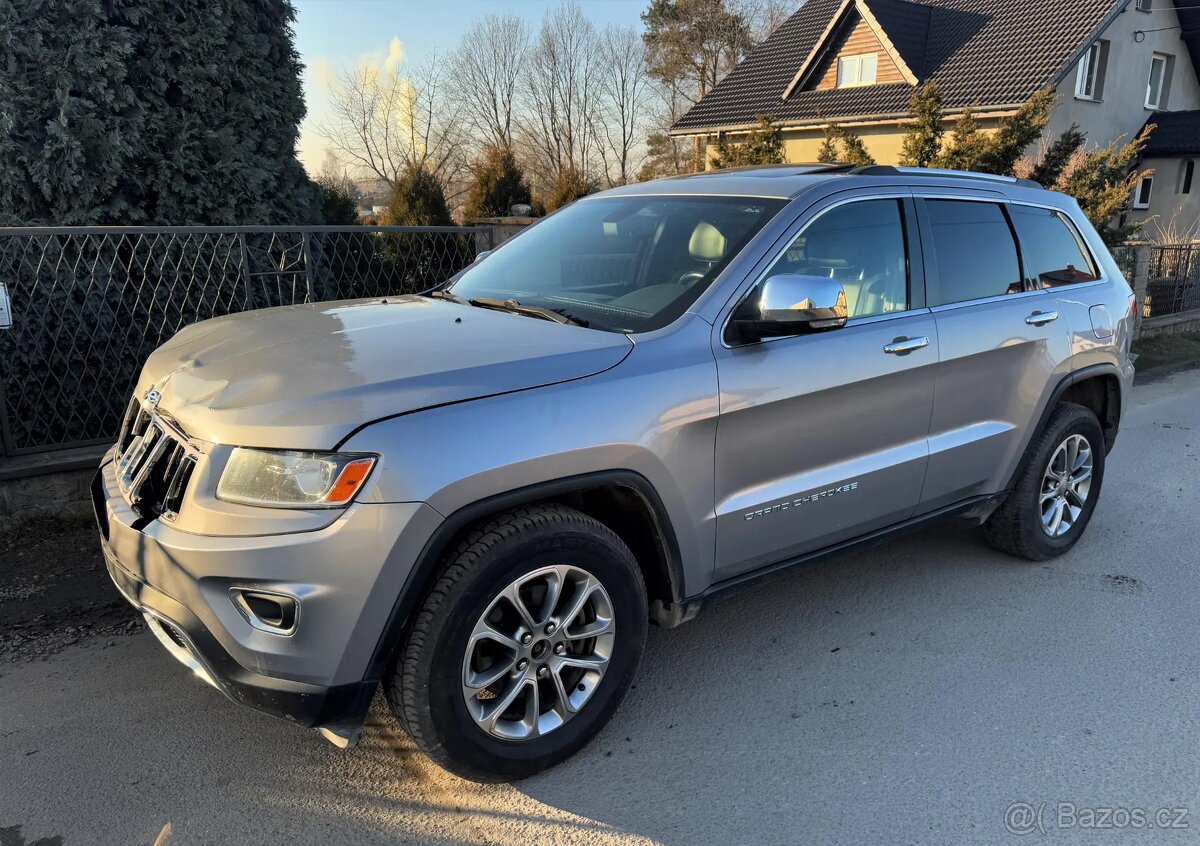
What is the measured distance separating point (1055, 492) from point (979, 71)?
782 inches

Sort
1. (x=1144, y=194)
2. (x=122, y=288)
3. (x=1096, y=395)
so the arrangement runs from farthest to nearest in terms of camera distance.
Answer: (x=1144, y=194) < (x=122, y=288) < (x=1096, y=395)

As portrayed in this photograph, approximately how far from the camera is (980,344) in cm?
370

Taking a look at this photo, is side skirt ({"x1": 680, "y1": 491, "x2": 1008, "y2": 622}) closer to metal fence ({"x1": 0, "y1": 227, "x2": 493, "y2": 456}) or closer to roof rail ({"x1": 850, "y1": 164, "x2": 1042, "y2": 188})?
roof rail ({"x1": 850, "y1": 164, "x2": 1042, "y2": 188})

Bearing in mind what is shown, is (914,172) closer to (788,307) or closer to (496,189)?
(788,307)

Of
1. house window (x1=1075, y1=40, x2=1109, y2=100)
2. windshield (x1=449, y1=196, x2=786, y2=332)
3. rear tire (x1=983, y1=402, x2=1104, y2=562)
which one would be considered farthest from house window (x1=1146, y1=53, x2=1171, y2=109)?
windshield (x1=449, y1=196, x2=786, y2=332)

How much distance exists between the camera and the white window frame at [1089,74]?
21.9m

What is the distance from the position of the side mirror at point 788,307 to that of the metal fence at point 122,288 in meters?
3.51

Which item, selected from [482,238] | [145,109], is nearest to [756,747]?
[482,238]

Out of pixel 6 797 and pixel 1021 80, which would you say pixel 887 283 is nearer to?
pixel 6 797

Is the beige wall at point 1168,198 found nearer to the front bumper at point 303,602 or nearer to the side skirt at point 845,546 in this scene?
the side skirt at point 845,546

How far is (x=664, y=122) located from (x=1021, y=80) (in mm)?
25925

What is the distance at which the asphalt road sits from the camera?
251 centimetres

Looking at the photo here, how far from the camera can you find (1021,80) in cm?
1958

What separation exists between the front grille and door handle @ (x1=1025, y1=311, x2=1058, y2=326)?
141 inches
